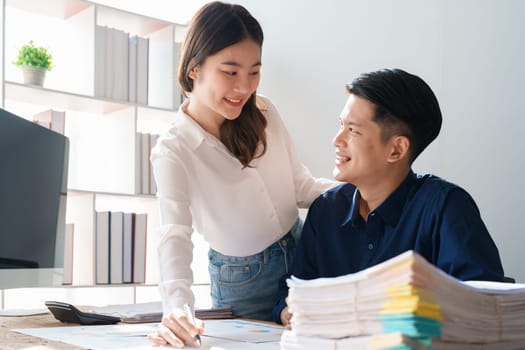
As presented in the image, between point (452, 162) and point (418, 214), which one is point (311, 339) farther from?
point (452, 162)

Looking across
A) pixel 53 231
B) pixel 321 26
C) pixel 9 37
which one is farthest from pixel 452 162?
pixel 9 37

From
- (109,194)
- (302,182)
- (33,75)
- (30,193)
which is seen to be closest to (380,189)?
(302,182)

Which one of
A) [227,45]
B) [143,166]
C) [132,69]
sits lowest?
[143,166]

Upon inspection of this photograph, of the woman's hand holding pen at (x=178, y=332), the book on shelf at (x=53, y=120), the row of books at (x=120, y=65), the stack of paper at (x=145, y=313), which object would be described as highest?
the row of books at (x=120, y=65)

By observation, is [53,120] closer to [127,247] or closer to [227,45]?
[127,247]

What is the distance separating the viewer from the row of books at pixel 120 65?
3.15 m

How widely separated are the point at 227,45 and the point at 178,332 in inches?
30.3

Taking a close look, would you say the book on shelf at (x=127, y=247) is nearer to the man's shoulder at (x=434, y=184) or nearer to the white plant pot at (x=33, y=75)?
the white plant pot at (x=33, y=75)

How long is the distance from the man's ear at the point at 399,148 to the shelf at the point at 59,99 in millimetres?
1999

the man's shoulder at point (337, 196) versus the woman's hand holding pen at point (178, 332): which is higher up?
the man's shoulder at point (337, 196)

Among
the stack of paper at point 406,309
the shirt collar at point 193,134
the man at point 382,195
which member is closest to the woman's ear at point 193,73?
the shirt collar at point 193,134

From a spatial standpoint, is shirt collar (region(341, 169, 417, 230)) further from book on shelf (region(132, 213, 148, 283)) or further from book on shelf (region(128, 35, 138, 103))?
book on shelf (region(128, 35, 138, 103))

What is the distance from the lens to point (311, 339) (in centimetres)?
71

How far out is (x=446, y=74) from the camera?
2.51 metres
